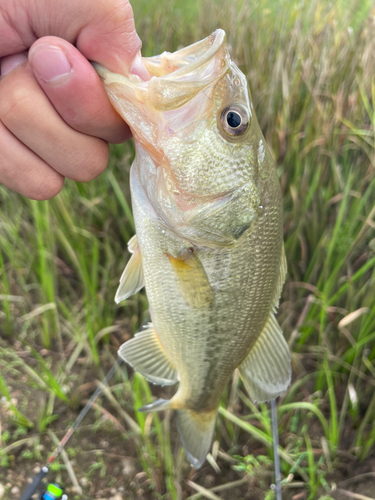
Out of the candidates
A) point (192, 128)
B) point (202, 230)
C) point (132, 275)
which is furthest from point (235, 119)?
point (132, 275)

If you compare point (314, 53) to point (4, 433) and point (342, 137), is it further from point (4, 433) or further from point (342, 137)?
point (4, 433)

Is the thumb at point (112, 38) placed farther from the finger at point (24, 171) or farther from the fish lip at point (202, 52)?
the finger at point (24, 171)

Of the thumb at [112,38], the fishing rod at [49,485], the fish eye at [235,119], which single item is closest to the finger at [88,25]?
the thumb at [112,38]

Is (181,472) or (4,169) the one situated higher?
(4,169)

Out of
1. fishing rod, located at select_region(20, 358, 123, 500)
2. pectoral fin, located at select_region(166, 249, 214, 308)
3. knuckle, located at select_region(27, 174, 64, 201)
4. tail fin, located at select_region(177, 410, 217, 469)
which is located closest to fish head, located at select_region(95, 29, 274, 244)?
pectoral fin, located at select_region(166, 249, 214, 308)

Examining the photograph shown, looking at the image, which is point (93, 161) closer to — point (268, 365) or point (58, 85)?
point (58, 85)

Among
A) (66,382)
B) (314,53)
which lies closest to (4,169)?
(66,382)

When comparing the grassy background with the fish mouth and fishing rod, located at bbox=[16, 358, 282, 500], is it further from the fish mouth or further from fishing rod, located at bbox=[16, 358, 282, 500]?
the fish mouth
